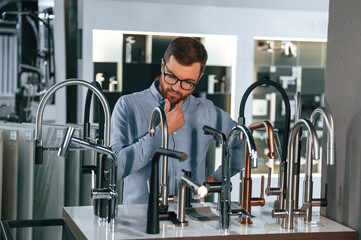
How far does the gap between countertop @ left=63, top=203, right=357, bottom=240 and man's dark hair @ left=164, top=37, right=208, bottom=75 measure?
0.82m

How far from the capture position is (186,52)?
8.87 feet

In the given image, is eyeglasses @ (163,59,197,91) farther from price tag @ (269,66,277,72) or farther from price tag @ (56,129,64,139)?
price tag @ (269,66,277,72)

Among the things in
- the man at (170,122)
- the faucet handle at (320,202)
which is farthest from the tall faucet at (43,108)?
the faucet handle at (320,202)

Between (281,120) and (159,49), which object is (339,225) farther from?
(281,120)

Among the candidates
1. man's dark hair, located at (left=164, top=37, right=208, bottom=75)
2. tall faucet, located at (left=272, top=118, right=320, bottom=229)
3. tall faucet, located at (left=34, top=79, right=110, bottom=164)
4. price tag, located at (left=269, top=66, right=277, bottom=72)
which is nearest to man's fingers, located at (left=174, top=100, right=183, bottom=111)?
man's dark hair, located at (left=164, top=37, right=208, bottom=75)

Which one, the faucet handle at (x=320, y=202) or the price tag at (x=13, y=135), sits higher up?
the price tag at (x=13, y=135)

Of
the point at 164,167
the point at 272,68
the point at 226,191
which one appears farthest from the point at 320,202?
the point at 272,68

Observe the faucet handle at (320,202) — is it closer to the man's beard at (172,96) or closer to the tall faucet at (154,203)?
the tall faucet at (154,203)

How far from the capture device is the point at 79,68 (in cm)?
574

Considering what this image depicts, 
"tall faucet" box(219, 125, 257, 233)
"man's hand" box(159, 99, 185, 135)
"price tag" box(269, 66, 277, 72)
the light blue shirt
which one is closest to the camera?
"tall faucet" box(219, 125, 257, 233)

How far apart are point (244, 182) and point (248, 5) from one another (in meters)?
4.29

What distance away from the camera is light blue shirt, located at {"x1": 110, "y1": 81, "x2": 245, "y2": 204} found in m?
2.56

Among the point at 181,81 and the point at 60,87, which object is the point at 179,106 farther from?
the point at 60,87

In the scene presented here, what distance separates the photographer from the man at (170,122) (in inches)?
103
